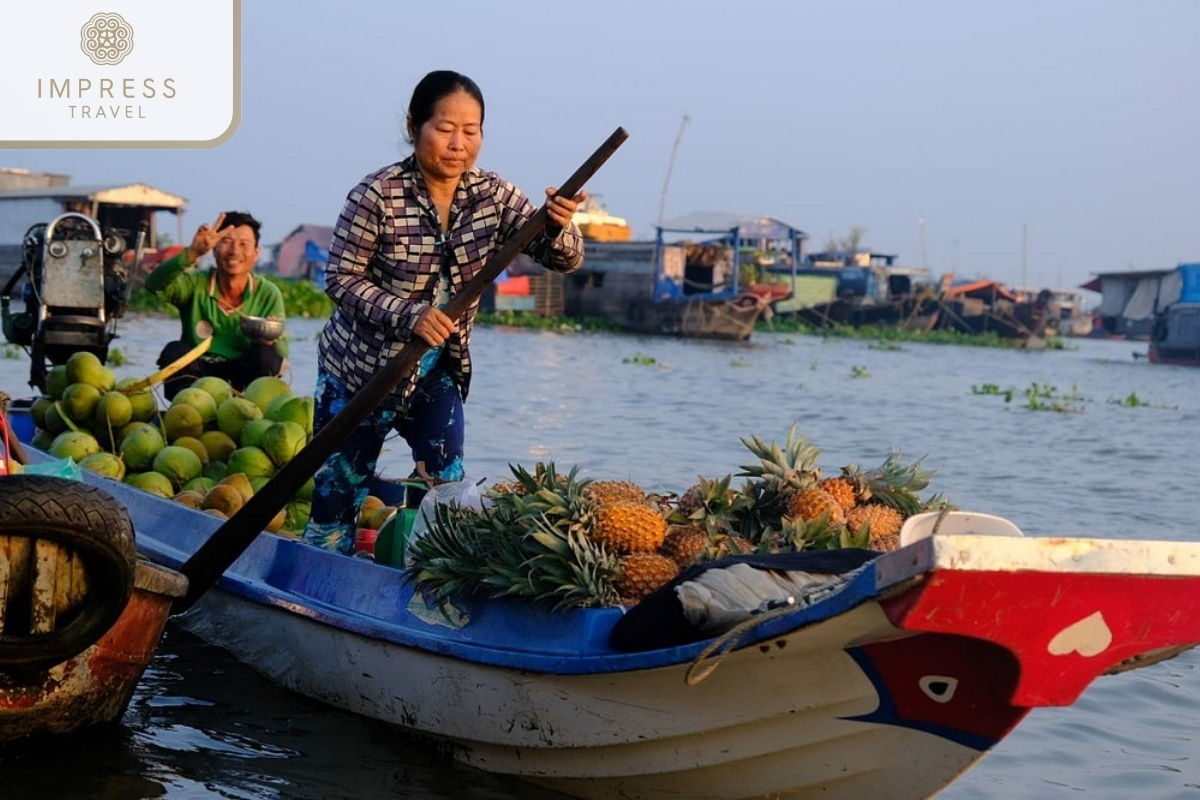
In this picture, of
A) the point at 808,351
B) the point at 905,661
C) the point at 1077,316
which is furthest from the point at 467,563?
the point at 1077,316

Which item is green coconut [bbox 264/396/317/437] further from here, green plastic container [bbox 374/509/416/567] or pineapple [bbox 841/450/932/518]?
pineapple [bbox 841/450/932/518]

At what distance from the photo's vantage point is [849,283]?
1951 inches

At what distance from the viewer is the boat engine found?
7.05 m

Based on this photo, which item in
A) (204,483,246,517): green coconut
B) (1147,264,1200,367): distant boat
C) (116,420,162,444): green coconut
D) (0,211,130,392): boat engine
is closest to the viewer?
(204,483,246,517): green coconut

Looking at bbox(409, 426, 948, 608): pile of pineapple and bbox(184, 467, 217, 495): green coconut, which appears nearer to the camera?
bbox(409, 426, 948, 608): pile of pineapple

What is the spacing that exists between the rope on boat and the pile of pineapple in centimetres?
53

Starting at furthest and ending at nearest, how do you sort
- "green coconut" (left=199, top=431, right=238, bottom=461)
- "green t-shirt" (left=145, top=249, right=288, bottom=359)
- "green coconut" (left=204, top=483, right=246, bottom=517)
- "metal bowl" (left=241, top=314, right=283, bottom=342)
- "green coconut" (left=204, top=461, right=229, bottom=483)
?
"green t-shirt" (left=145, top=249, right=288, bottom=359) < "metal bowl" (left=241, top=314, right=283, bottom=342) < "green coconut" (left=199, top=431, right=238, bottom=461) < "green coconut" (left=204, top=461, right=229, bottom=483) < "green coconut" (left=204, top=483, right=246, bottom=517)

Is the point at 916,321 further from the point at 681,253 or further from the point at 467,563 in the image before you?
the point at 467,563

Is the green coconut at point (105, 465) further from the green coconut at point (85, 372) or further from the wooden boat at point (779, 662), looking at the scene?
the wooden boat at point (779, 662)

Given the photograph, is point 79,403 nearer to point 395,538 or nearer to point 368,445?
point 368,445

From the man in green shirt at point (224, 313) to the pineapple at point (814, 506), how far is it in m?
3.59

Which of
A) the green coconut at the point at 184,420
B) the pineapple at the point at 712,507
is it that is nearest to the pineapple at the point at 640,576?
the pineapple at the point at 712,507

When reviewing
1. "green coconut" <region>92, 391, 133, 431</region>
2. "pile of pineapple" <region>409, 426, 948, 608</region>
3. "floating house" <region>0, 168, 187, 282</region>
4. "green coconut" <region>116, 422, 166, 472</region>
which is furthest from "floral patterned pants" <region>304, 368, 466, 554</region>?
"floating house" <region>0, 168, 187, 282</region>

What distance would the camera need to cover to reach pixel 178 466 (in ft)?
19.1
